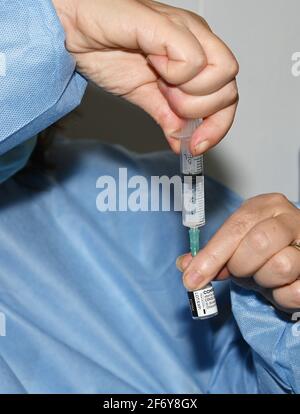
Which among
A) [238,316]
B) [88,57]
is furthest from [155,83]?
[238,316]

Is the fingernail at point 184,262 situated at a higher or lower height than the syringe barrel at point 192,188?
lower

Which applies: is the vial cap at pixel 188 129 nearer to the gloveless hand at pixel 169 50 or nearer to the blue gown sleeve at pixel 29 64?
the gloveless hand at pixel 169 50

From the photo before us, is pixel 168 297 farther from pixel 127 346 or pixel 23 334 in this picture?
pixel 23 334

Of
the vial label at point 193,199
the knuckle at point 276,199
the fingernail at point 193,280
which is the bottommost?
the fingernail at point 193,280

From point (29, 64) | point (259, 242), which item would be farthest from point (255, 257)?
point (29, 64)

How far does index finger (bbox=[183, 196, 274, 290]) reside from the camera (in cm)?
73

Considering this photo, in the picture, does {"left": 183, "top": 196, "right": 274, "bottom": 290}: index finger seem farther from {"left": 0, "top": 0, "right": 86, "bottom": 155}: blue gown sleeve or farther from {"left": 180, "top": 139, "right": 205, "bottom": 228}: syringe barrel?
{"left": 0, "top": 0, "right": 86, "bottom": 155}: blue gown sleeve

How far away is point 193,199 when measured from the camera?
766mm

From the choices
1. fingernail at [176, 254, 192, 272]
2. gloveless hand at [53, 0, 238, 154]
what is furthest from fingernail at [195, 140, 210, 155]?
fingernail at [176, 254, 192, 272]

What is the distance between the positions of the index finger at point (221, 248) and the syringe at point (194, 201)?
1cm

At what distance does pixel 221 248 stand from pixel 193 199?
0.17ft

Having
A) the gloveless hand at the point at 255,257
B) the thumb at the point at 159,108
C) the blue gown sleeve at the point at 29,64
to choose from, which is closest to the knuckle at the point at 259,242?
the gloveless hand at the point at 255,257

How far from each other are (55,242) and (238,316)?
262 mm

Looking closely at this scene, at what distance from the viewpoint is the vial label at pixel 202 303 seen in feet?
2.42
